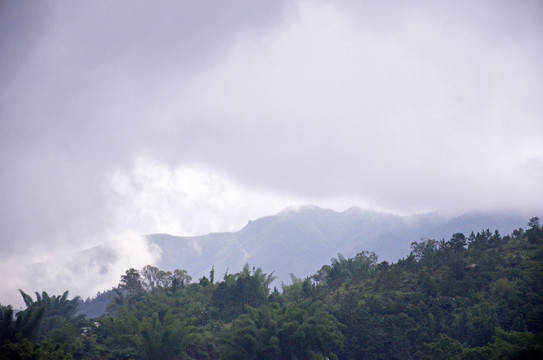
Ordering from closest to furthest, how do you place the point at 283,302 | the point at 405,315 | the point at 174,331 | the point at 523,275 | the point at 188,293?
the point at 174,331 < the point at 405,315 < the point at 523,275 < the point at 283,302 < the point at 188,293

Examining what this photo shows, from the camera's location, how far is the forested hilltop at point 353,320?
2172 cm

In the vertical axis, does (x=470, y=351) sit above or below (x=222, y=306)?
below

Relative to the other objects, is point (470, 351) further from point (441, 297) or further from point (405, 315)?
point (441, 297)

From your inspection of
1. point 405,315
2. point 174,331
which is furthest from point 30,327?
point 405,315

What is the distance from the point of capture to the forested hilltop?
2172cm

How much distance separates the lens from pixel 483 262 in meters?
30.9

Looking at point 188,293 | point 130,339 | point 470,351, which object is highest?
point 188,293

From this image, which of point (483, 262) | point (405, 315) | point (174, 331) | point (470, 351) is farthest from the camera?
point (483, 262)

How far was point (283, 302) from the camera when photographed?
3419 centimetres

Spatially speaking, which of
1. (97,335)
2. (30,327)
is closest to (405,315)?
(97,335)

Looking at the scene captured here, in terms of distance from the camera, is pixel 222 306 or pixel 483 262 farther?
pixel 222 306

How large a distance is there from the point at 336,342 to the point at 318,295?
1201 centimetres

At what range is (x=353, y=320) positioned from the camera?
26578 millimetres

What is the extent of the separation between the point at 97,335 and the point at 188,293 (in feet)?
37.7
